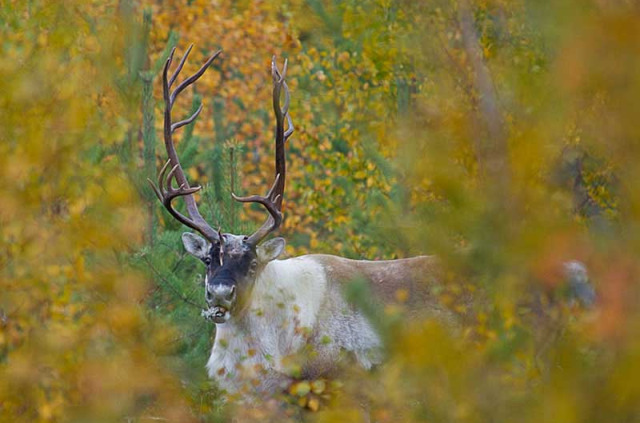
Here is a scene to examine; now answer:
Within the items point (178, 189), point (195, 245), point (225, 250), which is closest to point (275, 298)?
point (225, 250)

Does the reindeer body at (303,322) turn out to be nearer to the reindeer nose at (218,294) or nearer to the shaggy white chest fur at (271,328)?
the shaggy white chest fur at (271,328)

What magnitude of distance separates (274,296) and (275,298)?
2 centimetres

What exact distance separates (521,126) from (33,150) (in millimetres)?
→ 3296

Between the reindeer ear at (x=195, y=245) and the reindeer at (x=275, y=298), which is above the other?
the reindeer ear at (x=195, y=245)

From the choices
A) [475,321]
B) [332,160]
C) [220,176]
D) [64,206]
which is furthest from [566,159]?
[332,160]

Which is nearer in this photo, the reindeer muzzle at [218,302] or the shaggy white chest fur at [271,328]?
the reindeer muzzle at [218,302]

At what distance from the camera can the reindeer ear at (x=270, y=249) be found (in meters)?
7.12

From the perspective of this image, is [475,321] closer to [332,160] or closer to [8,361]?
[8,361]

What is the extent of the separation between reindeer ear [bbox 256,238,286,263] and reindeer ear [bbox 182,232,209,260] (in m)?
0.36

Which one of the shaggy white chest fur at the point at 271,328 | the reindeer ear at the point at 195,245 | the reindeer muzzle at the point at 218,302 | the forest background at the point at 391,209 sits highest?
the forest background at the point at 391,209

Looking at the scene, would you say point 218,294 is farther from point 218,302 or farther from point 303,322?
point 303,322

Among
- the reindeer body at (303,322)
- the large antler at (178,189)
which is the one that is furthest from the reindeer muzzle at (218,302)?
the large antler at (178,189)

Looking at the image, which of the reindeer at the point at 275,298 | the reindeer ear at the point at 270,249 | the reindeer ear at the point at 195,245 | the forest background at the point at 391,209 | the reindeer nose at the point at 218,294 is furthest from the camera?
the reindeer ear at the point at 270,249

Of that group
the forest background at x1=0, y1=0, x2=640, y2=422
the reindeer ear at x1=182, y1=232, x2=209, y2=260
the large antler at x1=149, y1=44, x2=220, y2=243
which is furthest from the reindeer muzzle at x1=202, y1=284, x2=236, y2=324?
the large antler at x1=149, y1=44, x2=220, y2=243
